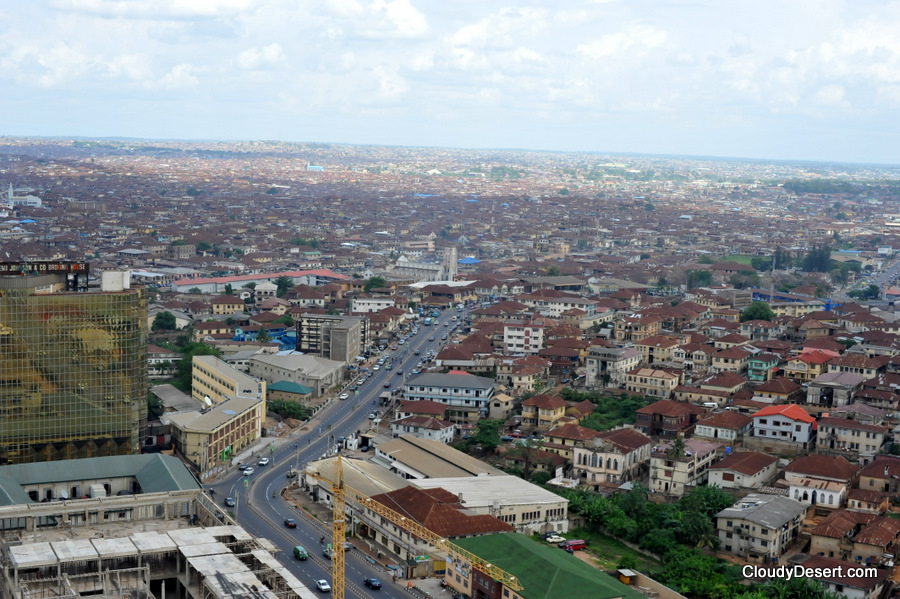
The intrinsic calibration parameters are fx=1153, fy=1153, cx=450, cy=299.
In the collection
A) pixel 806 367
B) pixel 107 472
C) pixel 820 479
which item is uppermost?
pixel 806 367

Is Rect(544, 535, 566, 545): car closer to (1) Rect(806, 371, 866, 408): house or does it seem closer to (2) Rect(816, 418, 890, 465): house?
(2) Rect(816, 418, 890, 465): house

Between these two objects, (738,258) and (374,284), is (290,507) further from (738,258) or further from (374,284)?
(738,258)

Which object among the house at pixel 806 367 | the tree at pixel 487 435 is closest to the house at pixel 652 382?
the house at pixel 806 367

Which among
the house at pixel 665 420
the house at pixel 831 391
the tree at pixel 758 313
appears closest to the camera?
the house at pixel 665 420

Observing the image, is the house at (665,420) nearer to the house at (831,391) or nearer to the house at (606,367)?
the house at (831,391)

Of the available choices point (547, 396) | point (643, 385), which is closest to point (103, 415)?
point (547, 396)

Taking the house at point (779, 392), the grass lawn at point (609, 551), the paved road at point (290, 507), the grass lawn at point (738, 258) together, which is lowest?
the grass lawn at point (609, 551)

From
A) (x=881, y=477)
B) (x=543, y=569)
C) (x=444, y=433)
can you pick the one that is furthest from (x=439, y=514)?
(x=881, y=477)
